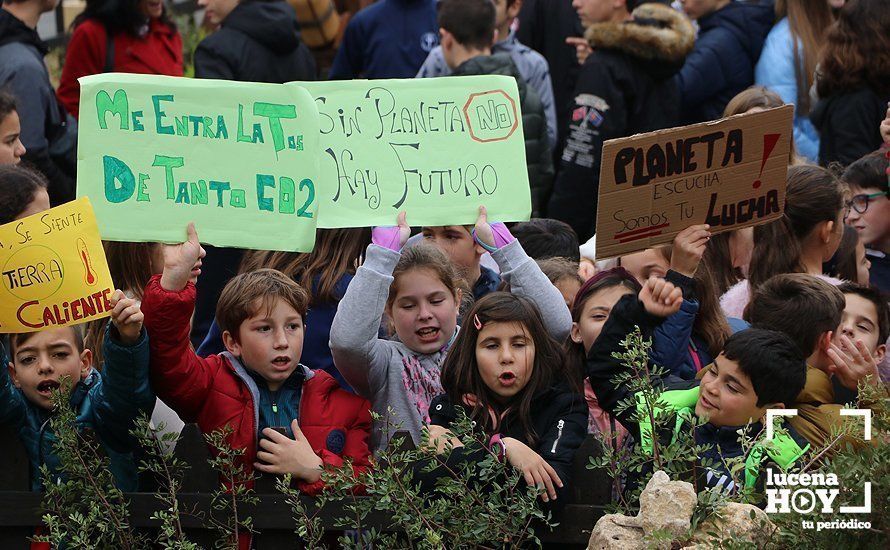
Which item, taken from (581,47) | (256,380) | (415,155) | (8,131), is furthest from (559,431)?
(581,47)

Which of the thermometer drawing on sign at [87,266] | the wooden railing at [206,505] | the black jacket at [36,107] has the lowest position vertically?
the wooden railing at [206,505]

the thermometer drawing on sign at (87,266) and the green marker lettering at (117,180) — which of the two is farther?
the green marker lettering at (117,180)

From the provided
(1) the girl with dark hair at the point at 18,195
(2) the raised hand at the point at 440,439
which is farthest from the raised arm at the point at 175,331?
(1) the girl with dark hair at the point at 18,195

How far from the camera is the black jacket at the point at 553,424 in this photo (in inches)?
169

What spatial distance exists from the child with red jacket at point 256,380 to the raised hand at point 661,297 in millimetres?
1041

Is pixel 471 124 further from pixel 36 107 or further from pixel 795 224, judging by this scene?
pixel 36 107

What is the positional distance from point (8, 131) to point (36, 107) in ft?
3.79

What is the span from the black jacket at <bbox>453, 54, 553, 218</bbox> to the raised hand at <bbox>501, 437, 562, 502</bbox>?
12.3 feet

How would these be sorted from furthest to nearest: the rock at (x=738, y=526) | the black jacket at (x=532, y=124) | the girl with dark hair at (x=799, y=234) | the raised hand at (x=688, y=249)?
the black jacket at (x=532, y=124)
the girl with dark hair at (x=799, y=234)
the raised hand at (x=688, y=249)
the rock at (x=738, y=526)

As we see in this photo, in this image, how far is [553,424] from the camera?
14.6ft

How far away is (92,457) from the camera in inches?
170

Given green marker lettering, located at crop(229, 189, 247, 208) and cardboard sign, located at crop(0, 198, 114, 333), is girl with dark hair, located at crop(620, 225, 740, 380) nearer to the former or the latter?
green marker lettering, located at crop(229, 189, 247, 208)

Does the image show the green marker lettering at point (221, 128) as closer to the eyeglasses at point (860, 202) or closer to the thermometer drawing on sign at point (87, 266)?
the thermometer drawing on sign at point (87, 266)

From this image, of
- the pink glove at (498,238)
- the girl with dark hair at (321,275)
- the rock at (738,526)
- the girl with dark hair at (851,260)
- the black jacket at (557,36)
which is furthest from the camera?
the black jacket at (557,36)
